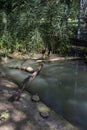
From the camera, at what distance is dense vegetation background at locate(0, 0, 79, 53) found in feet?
35.4

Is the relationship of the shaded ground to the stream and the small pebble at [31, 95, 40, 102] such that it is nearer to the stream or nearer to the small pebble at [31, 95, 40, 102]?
the small pebble at [31, 95, 40, 102]

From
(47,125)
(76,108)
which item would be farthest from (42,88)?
(47,125)

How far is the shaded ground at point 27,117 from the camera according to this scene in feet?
16.6

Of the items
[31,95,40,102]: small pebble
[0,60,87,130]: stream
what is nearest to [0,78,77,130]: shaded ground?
[31,95,40,102]: small pebble

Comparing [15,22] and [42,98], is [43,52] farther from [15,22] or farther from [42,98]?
[42,98]

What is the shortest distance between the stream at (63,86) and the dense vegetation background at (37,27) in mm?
927

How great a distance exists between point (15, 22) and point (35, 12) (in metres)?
0.88

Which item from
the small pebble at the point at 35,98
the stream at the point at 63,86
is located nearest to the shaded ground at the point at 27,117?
the small pebble at the point at 35,98

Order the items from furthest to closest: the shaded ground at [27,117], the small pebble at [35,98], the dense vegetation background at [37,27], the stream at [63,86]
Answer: the dense vegetation background at [37,27] → the small pebble at [35,98] → the stream at [63,86] → the shaded ground at [27,117]

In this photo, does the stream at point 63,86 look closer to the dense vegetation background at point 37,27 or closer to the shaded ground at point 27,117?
the shaded ground at point 27,117

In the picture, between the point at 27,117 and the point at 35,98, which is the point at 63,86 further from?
the point at 27,117

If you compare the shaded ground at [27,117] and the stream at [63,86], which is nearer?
the shaded ground at [27,117]

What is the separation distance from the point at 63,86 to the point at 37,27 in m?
3.77

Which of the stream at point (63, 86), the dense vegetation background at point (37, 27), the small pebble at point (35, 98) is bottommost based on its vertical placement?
the stream at point (63, 86)
